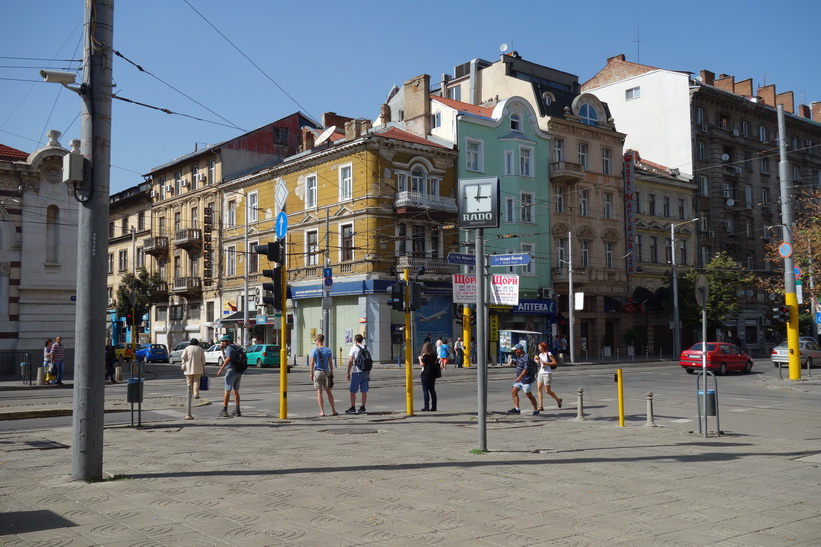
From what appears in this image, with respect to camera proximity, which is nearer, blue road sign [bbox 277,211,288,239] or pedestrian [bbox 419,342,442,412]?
blue road sign [bbox 277,211,288,239]

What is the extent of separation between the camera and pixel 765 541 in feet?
21.4

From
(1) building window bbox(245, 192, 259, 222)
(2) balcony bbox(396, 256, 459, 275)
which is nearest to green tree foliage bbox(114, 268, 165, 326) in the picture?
(1) building window bbox(245, 192, 259, 222)

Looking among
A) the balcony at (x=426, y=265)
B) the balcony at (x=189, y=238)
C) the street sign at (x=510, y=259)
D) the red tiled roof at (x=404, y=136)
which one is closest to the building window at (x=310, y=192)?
the red tiled roof at (x=404, y=136)

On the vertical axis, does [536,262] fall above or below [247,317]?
above

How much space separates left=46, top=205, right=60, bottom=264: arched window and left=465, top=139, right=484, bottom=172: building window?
23.4 meters

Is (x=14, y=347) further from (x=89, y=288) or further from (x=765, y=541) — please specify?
(x=765, y=541)

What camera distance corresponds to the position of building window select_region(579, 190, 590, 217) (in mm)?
53094

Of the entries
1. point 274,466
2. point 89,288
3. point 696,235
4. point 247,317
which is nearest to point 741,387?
point 274,466

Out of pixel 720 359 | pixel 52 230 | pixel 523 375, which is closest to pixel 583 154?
pixel 720 359

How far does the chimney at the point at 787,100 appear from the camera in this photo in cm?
7300

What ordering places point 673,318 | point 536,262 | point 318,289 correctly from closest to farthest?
1. point 318,289
2. point 536,262
3. point 673,318

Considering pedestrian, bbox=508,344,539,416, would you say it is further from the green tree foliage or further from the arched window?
the green tree foliage

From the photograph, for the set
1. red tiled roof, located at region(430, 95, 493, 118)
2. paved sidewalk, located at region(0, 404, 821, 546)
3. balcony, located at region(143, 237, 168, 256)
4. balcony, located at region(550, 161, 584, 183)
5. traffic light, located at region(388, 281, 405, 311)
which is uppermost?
red tiled roof, located at region(430, 95, 493, 118)

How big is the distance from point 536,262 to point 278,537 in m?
44.9
